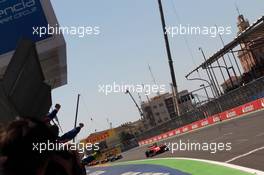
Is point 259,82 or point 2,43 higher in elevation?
point 2,43

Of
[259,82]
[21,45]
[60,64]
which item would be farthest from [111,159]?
[21,45]

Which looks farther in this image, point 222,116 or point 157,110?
point 157,110

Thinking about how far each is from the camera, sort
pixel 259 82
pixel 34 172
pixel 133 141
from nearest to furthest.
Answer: pixel 34 172, pixel 259 82, pixel 133 141

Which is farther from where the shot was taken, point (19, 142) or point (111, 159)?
point (111, 159)

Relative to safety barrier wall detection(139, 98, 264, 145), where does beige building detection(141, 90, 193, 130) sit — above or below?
above

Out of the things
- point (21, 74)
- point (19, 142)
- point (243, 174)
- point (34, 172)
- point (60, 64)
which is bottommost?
point (243, 174)

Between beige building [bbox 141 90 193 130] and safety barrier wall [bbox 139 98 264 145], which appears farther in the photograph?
beige building [bbox 141 90 193 130]

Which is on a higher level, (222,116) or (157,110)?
(157,110)

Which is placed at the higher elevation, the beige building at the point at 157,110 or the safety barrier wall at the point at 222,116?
the beige building at the point at 157,110

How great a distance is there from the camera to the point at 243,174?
11.5 meters

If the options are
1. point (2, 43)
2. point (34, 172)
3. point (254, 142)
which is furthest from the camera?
point (254, 142)

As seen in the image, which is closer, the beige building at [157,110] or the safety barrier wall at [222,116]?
the safety barrier wall at [222,116]

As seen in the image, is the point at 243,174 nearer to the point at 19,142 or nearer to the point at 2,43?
the point at 2,43

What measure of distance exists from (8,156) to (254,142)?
54.8 feet
